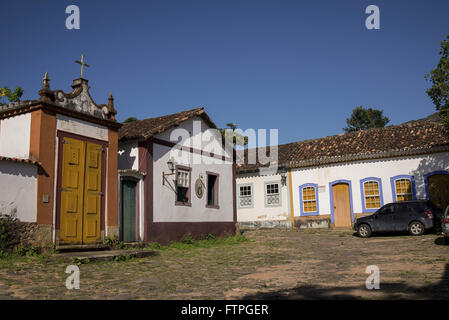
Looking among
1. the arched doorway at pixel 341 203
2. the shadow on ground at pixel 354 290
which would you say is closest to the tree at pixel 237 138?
the arched doorway at pixel 341 203

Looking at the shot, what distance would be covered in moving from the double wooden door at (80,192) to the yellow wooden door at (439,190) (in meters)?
15.5

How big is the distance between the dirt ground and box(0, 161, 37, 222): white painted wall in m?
1.26

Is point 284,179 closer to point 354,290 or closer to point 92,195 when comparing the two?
point 92,195

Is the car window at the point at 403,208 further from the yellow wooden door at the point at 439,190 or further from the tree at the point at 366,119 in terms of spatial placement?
the tree at the point at 366,119

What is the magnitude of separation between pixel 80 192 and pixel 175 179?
14.1 feet

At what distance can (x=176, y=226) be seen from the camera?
1490 cm

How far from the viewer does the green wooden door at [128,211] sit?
13195 millimetres

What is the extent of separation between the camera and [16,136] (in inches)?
440

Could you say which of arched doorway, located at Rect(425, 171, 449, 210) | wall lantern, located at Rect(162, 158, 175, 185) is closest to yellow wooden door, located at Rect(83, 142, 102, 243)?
wall lantern, located at Rect(162, 158, 175, 185)

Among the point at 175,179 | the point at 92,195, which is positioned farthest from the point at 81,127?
the point at 175,179

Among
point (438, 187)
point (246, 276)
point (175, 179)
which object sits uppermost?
point (175, 179)
